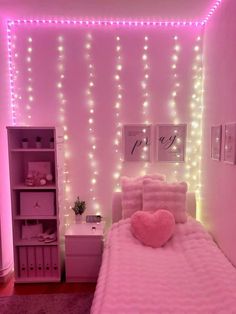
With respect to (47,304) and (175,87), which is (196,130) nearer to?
(175,87)

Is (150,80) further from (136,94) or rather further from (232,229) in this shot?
(232,229)

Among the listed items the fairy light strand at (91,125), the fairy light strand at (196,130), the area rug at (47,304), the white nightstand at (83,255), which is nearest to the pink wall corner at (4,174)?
the area rug at (47,304)

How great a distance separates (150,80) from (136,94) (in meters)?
0.22

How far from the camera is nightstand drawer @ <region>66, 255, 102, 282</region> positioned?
2.62 meters

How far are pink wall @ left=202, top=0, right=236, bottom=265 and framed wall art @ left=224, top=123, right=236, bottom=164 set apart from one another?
6 centimetres

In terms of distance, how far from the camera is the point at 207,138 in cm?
270

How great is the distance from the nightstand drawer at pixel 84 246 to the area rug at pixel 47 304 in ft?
1.24

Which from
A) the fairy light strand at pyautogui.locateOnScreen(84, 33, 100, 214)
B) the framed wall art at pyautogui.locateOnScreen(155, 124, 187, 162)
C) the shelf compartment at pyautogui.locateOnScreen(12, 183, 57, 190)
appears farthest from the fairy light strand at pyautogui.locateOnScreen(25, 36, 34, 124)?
the framed wall art at pyautogui.locateOnScreen(155, 124, 187, 162)

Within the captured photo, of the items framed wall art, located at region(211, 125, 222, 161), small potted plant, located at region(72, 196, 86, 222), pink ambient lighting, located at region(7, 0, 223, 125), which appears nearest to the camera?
framed wall art, located at region(211, 125, 222, 161)

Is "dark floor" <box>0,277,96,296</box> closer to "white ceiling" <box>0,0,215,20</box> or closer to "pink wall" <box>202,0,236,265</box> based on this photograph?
"pink wall" <box>202,0,236,265</box>

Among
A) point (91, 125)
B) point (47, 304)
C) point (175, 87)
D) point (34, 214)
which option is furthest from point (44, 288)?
point (175, 87)

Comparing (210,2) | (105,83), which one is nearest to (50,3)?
(105,83)

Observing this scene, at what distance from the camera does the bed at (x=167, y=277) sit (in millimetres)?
1423

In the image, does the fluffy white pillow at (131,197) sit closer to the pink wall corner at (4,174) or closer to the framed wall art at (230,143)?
the framed wall art at (230,143)
